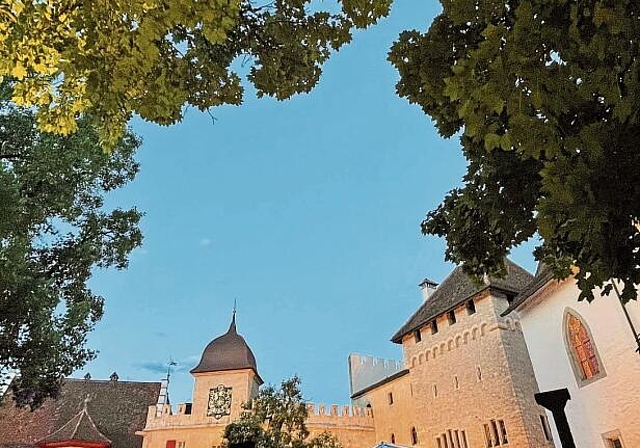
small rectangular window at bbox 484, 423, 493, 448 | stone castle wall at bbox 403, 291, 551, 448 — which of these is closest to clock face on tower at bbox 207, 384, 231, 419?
stone castle wall at bbox 403, 291, 551, 448

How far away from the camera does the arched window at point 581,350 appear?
423 inches

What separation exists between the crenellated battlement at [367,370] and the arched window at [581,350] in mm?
19600

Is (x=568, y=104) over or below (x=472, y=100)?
below

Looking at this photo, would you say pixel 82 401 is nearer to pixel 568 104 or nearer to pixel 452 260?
pixel 452 260

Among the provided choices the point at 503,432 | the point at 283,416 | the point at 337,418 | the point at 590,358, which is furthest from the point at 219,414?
the point at 590,358

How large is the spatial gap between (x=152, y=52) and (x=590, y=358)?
11.8m

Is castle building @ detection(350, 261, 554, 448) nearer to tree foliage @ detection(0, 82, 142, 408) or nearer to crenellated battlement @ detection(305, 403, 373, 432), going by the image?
crenellated battlement @ detection(305, 403, 373, 432)

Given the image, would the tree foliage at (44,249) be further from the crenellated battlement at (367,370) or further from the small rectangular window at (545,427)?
the crenellated battlement at (367,370)

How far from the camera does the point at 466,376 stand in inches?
780

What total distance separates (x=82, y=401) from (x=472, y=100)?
29.5 metres

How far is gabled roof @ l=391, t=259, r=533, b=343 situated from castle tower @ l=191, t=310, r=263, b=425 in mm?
8885

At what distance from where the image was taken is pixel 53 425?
78.1ft

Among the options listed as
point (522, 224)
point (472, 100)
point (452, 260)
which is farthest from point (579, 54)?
point (452, 260)

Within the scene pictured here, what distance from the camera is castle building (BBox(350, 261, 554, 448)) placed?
17.9 meters
